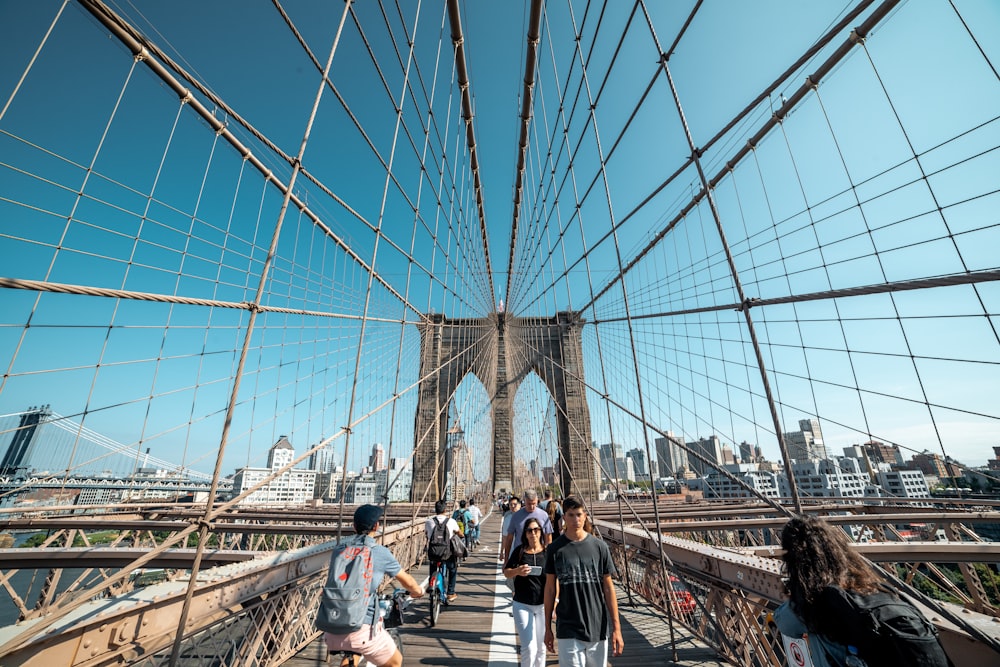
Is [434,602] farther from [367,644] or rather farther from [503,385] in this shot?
[503,385]

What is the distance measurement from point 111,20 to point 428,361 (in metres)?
18.4

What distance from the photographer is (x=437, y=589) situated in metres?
3.60

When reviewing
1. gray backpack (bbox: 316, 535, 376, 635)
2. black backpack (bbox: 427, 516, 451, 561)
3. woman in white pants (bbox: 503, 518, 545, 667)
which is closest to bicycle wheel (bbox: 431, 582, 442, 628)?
black backpack (bbox: 427, 516, 451, 561)

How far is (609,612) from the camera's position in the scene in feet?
6.72

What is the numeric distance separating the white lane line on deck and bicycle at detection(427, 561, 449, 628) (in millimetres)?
544

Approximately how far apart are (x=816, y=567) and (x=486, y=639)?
9.56 feet

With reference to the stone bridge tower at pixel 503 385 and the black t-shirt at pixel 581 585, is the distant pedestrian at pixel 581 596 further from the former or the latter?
the stone bridge tower at pixel 503 385

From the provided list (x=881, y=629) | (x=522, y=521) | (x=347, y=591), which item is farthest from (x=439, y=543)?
(x=881, y=629)

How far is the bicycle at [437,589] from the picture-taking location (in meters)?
3.52

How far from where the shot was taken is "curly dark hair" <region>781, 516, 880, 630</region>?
123 cm

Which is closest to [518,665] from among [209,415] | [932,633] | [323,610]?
[323,610]

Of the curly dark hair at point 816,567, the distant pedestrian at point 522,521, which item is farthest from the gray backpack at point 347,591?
the curly dark hair at point 816,567

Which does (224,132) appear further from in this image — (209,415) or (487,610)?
(487,610)

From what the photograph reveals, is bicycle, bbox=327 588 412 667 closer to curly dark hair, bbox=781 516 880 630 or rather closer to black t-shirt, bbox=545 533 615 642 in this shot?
black t-shirt, bbox=545 533 615 642
